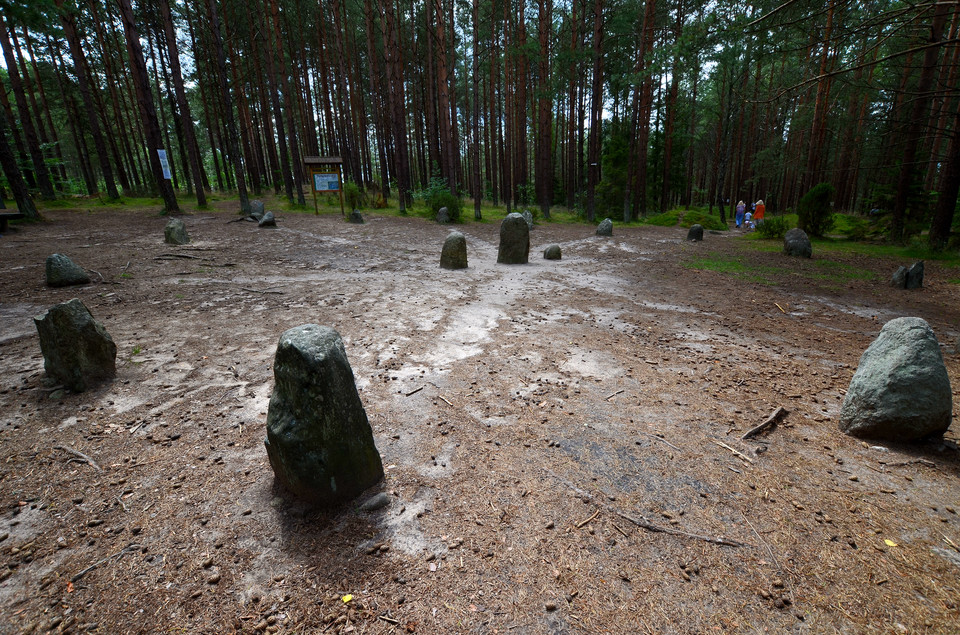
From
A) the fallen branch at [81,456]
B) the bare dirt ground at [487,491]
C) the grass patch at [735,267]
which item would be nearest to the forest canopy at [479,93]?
the grass patch at [735,267]

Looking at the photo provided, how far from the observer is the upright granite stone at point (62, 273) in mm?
6461

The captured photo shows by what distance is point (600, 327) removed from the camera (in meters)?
5.71

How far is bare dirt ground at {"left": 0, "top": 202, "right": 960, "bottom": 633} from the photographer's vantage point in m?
1.83

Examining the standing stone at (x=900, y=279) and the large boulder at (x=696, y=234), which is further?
the large boulder at (x=696, y=234)

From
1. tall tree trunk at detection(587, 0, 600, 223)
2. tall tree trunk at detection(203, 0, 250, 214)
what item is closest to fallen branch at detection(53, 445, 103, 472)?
tall tree trunk at detection(203, 0, 250, 214)

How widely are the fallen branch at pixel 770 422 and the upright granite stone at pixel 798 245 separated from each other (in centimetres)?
1027

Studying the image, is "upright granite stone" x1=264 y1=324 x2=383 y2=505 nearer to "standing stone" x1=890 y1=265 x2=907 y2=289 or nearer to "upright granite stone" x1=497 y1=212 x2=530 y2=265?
"upright granite stone" x1=497 y1=212 x2=530 y2=265

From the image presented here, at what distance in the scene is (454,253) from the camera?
9156 millimetres

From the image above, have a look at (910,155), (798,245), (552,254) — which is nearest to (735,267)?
(798,245)

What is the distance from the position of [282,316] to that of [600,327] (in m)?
4.50

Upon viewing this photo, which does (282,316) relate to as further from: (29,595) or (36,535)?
(29,595)

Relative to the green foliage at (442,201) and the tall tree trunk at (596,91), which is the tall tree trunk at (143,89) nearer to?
the green foliage at (442,201)

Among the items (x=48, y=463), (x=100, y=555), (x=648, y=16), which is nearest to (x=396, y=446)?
(x=100, y=555)

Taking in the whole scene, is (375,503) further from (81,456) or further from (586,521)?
(81,456)
